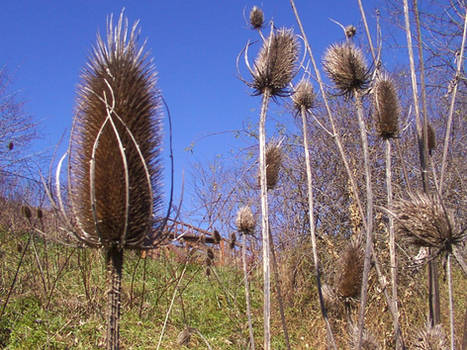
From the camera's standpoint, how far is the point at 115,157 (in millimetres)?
1540

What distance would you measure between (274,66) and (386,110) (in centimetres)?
69

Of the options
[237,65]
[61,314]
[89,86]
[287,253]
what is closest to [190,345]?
[61,314]

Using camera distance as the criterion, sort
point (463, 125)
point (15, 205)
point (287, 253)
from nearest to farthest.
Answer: point (287, 253) → point (15, 205) → point (463, 125)

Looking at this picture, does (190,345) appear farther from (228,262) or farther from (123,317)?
(228,262)

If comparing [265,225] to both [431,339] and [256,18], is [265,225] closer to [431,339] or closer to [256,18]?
[431,339]

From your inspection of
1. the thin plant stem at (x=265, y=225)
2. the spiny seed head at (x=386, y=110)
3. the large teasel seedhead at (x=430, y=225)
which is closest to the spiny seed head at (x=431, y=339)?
the large teasel seedhead at (x=430, y=225)

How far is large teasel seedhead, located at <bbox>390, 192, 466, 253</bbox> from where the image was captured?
61.8 inches

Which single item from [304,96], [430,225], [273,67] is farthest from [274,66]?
[430,225]

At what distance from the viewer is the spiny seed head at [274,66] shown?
203 centimetres

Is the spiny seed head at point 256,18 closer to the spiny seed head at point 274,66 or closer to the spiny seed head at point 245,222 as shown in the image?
the spiny seed head at point 274,66

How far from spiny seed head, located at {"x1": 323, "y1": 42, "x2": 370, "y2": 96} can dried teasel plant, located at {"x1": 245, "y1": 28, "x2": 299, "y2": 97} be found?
0.27 m

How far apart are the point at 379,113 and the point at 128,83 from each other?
1351mm

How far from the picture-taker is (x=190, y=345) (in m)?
4.26

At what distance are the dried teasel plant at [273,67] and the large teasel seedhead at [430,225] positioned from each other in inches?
30.3
